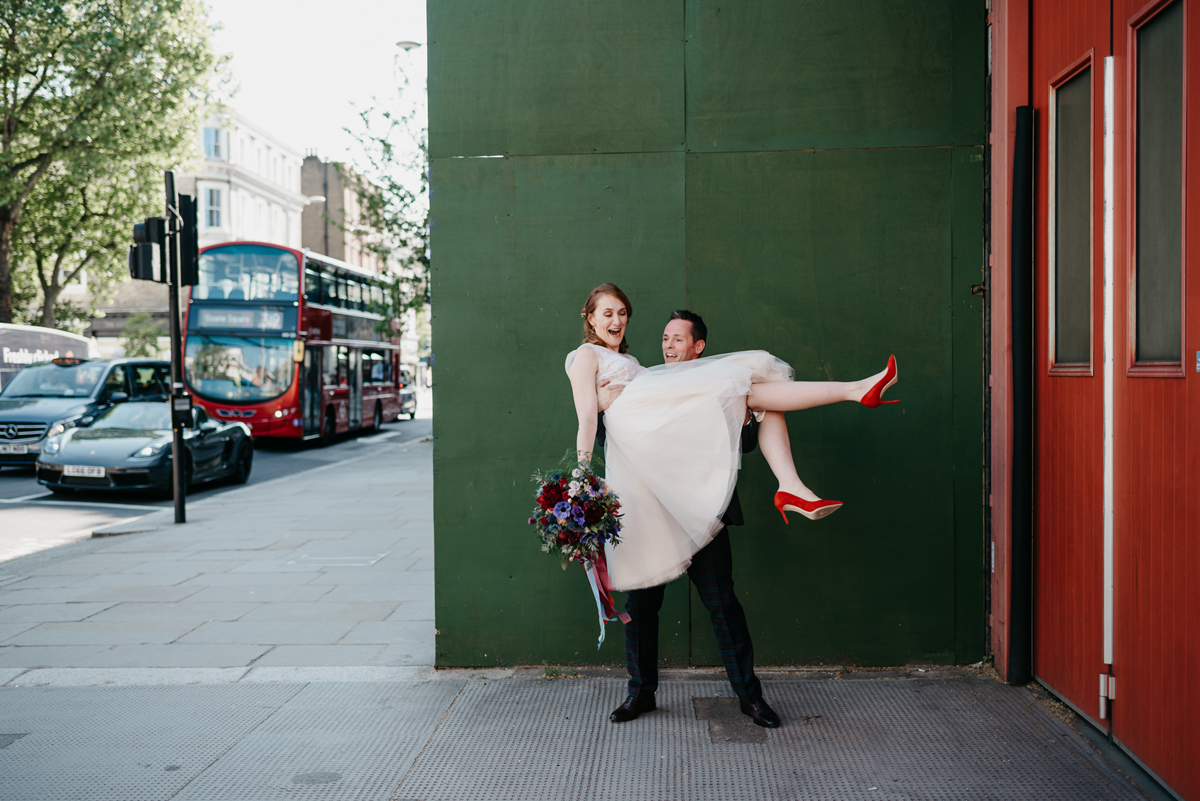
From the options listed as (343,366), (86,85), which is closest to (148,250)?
(343,366)

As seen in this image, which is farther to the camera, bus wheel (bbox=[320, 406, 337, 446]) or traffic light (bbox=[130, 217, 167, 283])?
bus wheel (bbox=[320, 406, 337, 446])

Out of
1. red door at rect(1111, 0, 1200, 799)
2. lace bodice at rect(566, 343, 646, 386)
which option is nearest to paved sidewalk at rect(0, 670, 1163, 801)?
red door at rect(1111, 0, 1200, 799)

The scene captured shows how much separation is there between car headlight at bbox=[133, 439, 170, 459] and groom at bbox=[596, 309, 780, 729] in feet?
33.7

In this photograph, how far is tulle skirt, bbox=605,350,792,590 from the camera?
153 inches

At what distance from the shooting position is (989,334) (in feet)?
15.4

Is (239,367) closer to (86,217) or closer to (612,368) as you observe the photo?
(86,217)

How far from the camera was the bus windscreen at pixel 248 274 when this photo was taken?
19.7 meters

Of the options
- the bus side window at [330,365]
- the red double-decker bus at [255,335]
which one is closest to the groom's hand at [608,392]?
the red double-decker bus at [255,335]

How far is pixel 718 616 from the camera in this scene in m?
3.99

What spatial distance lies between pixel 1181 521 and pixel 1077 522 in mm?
834

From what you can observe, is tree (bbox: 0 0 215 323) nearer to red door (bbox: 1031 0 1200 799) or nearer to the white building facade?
the white building facade

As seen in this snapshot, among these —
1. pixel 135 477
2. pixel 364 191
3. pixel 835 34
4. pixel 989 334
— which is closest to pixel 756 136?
pixel 835 34

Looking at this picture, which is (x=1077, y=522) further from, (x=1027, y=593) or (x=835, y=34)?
(x=835, y=34)

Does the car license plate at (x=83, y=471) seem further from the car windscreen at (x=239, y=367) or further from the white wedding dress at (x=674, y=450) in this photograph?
the white wedding dress at (x=674, y=450)
